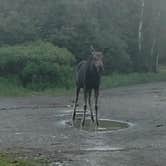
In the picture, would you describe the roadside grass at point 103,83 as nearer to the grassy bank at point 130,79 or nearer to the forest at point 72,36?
the grassy bank at point 130,79

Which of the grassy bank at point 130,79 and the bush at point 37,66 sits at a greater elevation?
the bush at point 37,66

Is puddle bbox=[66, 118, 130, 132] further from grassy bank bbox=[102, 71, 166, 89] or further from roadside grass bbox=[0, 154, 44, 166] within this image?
grassy bank bbox=[102, 71, 166, 89]

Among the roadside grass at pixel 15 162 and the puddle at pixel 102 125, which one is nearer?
the roadside grass at pixel 15 162

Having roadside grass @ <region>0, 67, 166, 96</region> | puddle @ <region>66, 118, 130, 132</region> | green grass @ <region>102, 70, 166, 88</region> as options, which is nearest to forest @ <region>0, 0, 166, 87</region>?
roadside grass @ <region>0, 67, 166, 96</region>

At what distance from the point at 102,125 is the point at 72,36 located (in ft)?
60.7

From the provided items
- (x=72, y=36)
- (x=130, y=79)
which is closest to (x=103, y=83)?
(x=72, y=36)

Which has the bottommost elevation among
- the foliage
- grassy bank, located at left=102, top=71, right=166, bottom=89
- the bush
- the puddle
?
grassy bank, located at left=102, top=71, right=166, bottom=89

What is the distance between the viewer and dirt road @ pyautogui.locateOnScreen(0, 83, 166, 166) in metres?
10.9

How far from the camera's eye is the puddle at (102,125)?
15.4 m

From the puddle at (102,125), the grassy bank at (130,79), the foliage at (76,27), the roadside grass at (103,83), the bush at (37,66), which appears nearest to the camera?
the puddle at (102,125)

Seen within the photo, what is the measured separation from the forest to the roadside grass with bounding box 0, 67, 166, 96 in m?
0.67

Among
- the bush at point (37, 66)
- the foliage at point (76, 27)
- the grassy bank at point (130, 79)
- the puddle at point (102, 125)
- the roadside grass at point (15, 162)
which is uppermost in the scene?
the foliage at point (76, 27)

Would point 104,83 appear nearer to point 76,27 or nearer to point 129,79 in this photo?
point 76,27

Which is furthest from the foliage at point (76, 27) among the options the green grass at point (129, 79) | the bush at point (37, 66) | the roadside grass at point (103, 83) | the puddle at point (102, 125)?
the puddle at point (102, 125)
